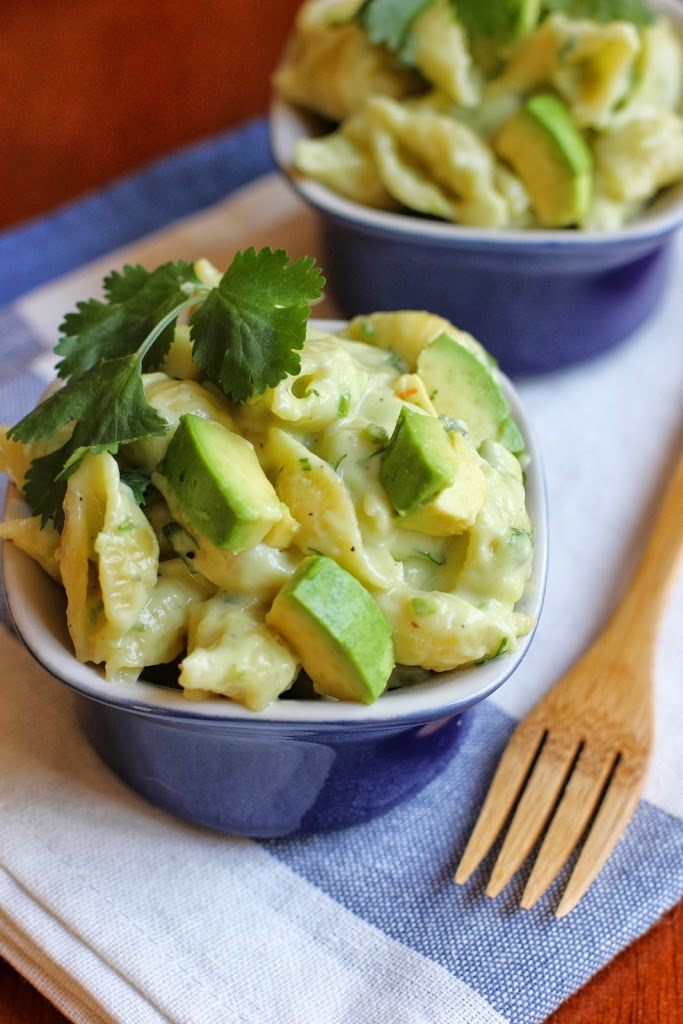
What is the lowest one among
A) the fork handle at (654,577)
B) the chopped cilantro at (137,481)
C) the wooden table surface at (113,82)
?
the fork handle at (654,577)

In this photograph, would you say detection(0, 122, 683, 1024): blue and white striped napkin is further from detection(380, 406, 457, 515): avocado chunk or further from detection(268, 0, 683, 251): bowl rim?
detection(268, 0, 683, 251): bowl rim

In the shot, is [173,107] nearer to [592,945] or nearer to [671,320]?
[671,320]

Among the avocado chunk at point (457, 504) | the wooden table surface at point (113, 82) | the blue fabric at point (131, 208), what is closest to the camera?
the avocado chunk at point (457, 504)

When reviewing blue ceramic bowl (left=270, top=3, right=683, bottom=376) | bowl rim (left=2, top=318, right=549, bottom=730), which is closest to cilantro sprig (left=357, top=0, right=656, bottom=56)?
blue ceramic bowl (left=270, top=3, right=683, bottom=376)

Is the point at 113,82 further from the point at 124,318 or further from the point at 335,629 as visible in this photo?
the point at 335,629

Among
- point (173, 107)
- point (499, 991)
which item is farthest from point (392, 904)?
point (173, 107)

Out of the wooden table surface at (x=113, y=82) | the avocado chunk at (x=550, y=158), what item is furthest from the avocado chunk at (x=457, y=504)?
the wooden table surface at (x=113, y=82)

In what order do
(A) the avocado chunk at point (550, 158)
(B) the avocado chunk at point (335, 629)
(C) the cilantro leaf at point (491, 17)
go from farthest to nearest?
1. (C) the cilantro leaf at point (491, 17)
2. (A) the avocado chunk at point (550, 158)
3. (B) the avocado chunk at point (335, 629)

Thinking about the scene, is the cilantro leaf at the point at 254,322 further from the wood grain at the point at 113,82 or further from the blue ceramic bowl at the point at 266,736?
the wood grain at the point at 113,82

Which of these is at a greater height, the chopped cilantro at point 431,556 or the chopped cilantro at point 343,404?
the chopped cilantro at point 343,404
